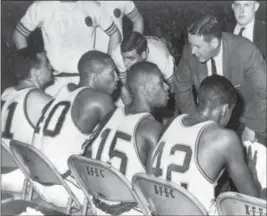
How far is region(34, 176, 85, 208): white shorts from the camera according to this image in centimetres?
345

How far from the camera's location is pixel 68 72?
5.00 metres

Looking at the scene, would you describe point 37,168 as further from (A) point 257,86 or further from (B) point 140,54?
(A) point 257,86

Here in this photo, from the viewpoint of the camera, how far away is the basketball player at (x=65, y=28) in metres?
4.87

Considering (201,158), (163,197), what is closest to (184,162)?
(201,158)

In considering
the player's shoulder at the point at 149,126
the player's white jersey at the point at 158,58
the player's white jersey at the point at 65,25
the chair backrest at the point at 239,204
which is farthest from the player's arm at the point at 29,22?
the chair backrest at the point at 239,204

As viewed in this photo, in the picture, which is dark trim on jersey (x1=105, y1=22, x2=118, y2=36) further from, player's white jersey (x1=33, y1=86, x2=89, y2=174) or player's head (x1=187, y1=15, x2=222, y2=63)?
player's white jersey (x1=33, y1=86, x2=89, y2=174)

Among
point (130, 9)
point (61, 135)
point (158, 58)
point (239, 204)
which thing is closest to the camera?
point (239, 204)

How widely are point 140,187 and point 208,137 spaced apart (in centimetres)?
46

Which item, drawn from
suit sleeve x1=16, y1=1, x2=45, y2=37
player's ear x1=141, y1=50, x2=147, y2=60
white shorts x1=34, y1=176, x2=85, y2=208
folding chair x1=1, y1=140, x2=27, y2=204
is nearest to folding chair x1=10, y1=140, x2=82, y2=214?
white shorts x1=34, y1=176, x2=85, y2=208

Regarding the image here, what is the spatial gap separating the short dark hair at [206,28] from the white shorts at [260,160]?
873 mm

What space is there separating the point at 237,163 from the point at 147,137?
584mm

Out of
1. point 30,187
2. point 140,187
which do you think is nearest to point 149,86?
point 140,187

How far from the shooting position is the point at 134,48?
438 centimetres

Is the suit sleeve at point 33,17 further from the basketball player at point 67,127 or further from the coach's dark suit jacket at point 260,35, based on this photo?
the coach's dark suit jacket at point 260,35
